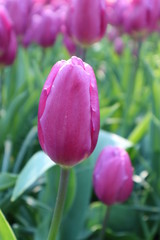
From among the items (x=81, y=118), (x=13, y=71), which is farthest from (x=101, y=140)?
(x=13, y=71)

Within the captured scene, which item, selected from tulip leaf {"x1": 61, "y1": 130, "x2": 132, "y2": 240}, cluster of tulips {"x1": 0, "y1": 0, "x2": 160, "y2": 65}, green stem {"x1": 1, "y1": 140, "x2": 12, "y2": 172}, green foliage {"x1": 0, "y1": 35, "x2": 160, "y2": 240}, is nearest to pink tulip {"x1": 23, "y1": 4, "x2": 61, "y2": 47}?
cluster of tulips {"x1": 0, "y1": 0, "x2": 160, "y2": 65}

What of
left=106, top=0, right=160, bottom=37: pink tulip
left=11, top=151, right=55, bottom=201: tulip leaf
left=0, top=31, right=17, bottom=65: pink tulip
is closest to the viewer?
left=11, top=151, right=55, bottom=201: tulip leaf

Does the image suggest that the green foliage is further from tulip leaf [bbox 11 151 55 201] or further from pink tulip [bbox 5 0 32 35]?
pink tulip [bbox 5 0 32 35]

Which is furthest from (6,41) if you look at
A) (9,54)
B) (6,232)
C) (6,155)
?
(6,232)

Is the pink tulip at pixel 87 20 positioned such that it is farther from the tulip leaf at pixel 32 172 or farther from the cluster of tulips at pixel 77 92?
the tulip leaf at pixel 32 172

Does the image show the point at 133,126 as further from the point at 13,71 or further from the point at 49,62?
the point at 49,62

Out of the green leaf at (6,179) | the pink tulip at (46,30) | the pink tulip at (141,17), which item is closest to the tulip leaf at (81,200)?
the green leaf at (6,179)

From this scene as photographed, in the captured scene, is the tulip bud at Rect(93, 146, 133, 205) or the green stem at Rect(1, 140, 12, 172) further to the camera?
the green stem at Rect(1, 140, 12, 172)
